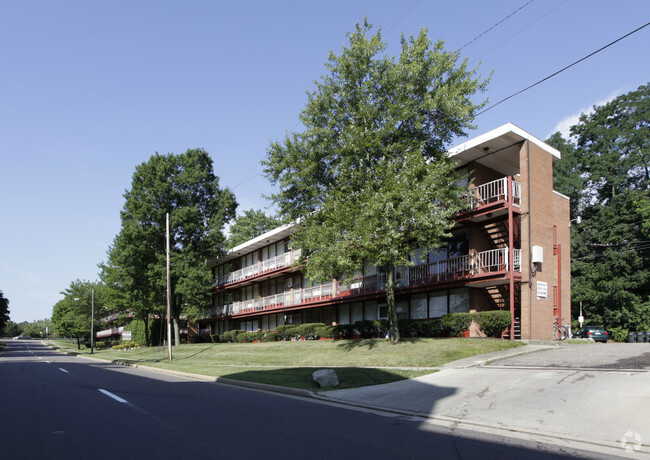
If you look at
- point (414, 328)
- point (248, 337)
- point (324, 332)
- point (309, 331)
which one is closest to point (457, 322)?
point (414, 328)

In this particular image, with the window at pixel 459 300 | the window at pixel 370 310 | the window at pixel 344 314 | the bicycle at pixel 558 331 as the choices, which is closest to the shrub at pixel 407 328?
the window at pixel 459 300

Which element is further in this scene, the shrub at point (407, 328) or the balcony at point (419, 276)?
the shrub at point (407, 328)

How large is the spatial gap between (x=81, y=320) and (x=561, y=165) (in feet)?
201

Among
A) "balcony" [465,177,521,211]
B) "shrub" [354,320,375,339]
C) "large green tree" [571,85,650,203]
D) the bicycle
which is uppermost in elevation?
"large green tree" [571,85,650,203]

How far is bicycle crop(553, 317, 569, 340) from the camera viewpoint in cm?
2313

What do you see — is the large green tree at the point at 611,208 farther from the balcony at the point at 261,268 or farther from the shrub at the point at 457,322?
the balcony at the point at 261,268

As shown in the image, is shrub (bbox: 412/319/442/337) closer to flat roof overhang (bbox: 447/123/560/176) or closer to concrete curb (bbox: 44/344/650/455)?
concrete curb (bbox: 44/344/650/455)

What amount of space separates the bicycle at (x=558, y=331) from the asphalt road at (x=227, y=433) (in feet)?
53.9

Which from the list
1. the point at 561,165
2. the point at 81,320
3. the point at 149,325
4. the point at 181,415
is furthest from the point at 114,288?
the point at 561,165

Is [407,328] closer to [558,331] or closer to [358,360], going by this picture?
[358,360]

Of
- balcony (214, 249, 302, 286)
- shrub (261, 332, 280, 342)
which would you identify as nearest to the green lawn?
shrub (261, 332, 280, 342)

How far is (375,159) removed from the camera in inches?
814

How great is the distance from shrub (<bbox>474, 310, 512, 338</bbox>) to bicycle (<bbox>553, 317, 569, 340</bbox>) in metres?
3.53

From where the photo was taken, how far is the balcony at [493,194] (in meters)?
21.3
